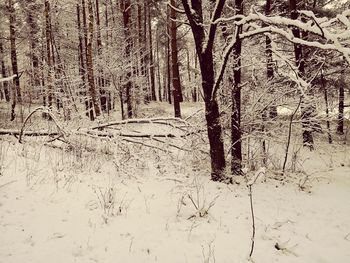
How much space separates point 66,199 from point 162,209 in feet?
5.32

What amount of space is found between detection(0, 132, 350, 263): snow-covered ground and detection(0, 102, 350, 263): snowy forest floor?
0.02 m

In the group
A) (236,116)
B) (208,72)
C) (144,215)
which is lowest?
(144,215)

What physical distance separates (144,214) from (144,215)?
0.04 meters

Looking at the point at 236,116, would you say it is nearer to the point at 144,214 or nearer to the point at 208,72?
the point at 208,72

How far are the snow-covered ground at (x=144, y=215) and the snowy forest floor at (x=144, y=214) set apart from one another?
0.02m

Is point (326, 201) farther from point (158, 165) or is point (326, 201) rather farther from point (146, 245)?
point (146, 245)

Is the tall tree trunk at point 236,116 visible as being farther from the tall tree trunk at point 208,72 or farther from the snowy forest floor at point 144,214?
the tall tree trunk at point 208,72

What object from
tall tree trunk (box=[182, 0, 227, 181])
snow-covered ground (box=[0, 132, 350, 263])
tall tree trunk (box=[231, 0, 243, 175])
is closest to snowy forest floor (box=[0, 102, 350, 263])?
snow-covered ground (box=[0, 132, 350, 263])

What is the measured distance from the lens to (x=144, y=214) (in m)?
5.46

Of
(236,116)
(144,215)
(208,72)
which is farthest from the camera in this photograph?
(236,116)

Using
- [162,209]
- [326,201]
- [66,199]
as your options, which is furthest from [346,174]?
[66,199]

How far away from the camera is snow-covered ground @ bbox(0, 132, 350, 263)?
4.32 metres

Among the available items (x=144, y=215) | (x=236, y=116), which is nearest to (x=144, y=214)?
(x=144, y=215)

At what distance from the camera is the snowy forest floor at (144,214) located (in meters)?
4.33
